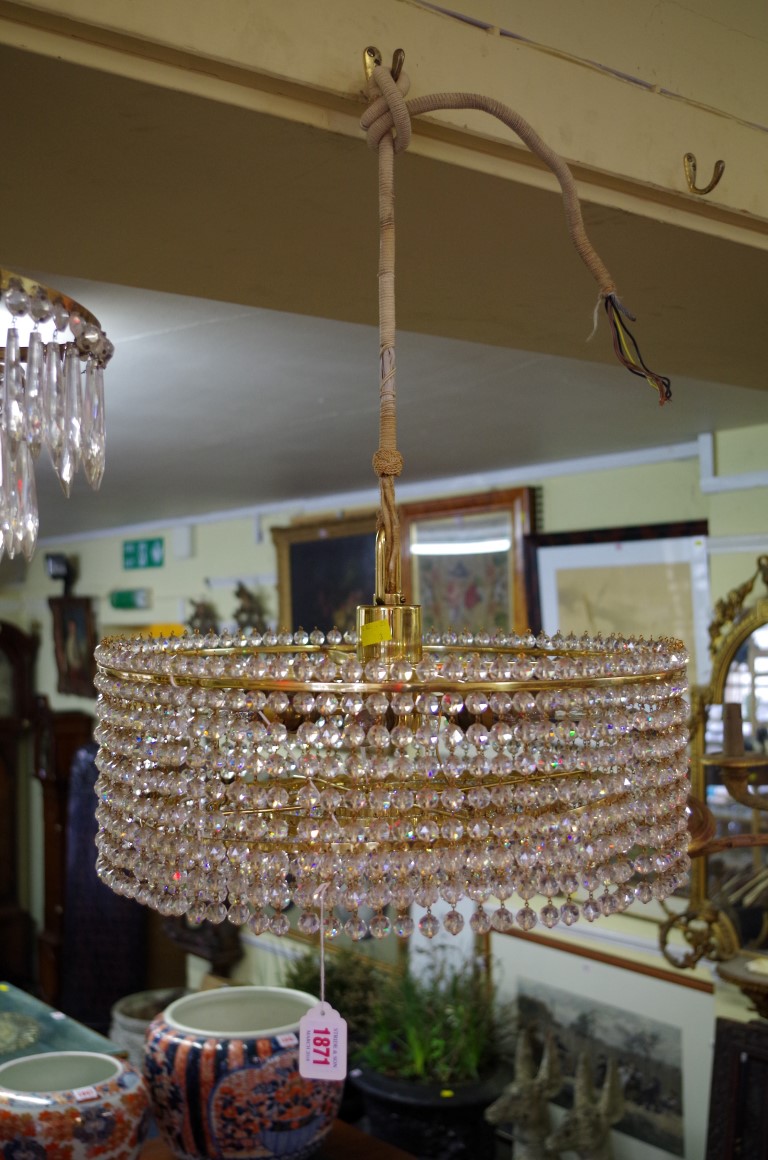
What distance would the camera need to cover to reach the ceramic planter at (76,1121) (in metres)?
1.55

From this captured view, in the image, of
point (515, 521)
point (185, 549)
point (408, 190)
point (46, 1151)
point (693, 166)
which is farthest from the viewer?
point (185, 549)

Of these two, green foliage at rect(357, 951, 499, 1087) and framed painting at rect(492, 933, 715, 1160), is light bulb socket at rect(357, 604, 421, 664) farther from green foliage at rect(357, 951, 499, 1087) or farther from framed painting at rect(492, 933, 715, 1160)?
green foliage at rect(357, 951, 499, 1087)

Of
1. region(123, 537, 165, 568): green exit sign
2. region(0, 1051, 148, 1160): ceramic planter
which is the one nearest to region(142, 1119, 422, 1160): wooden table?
region(0, 1051, 148, 1160): ceramic planter

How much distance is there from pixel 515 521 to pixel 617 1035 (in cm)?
169

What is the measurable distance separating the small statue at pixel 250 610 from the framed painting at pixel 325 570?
0.56 ft

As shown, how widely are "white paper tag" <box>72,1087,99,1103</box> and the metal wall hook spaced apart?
148 centimetres

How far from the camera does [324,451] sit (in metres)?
3.39

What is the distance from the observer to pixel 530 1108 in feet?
10.9

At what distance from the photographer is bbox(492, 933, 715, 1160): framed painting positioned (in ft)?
10.3

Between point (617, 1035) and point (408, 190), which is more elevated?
point (408, 190)

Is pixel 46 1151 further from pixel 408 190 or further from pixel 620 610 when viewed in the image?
pixel 620 610

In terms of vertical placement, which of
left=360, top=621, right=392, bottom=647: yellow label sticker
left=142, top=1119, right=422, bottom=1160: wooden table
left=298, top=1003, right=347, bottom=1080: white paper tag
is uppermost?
left=360, top=621, right=392, bottom=647: yellow label sticker

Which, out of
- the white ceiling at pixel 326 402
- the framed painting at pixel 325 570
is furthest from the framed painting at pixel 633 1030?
the white ceiling at pixel 326 402

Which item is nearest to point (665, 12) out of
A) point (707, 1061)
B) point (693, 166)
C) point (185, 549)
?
point (693, 166)
